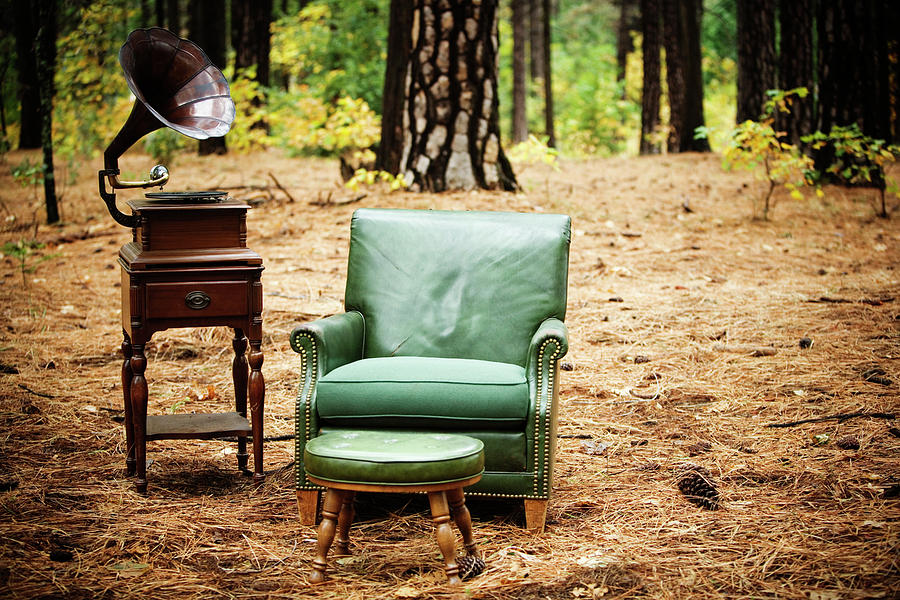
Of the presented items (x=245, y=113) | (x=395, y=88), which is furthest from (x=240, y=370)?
(x=245, y=113)

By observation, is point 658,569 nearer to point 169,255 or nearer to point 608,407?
point 608,407

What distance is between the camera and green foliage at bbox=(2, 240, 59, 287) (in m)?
6.83

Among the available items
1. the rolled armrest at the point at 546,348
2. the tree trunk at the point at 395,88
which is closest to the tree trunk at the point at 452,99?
the tree trunk at the point at 395,88

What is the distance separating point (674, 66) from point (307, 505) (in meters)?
13.6

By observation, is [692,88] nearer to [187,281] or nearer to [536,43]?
[187,281]

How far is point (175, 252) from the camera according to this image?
11.7 ft

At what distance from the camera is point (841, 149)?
9.01 meters

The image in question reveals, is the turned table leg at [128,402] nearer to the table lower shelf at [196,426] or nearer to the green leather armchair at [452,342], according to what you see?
the table lower shelf at [196,426]

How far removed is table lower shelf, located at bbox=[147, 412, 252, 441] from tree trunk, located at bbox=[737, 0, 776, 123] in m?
11.6

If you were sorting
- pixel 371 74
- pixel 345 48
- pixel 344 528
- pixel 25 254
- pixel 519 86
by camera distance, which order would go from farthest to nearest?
1. pixel 519 86
2. pixel 345 48
3. pixel 371 74
4. pixel 25 254
5. pixel 344 528

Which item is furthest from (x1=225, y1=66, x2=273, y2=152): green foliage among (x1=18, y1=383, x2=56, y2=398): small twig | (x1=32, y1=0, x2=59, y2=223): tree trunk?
(x1=18, y1=383, x2=56, y2=398): small twig

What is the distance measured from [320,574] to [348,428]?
2.07 feet

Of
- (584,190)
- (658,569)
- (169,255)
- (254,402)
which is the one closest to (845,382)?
(658,569)

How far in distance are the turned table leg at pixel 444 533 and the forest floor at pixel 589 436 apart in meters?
0.06
